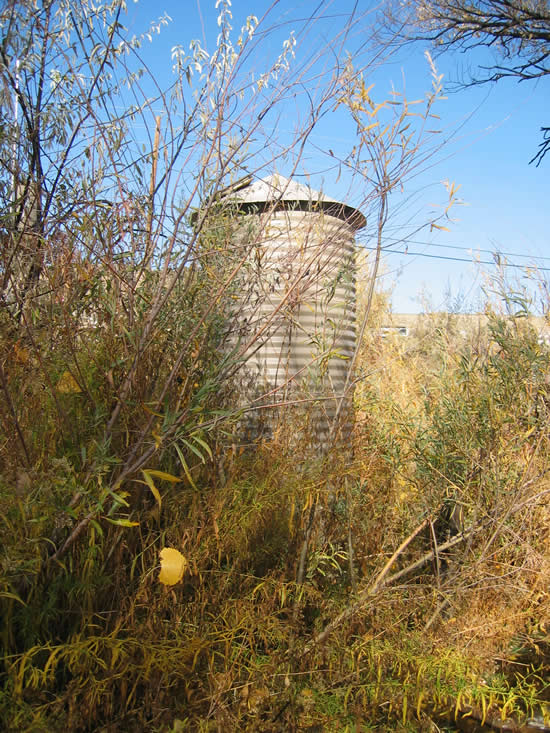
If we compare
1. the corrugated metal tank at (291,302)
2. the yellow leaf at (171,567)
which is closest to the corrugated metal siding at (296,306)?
the corrugated metal tank at (291,302)

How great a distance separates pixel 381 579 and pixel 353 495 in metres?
0.40

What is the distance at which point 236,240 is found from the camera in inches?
107

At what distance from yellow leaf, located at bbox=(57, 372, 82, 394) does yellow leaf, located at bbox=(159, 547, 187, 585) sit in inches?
29.9

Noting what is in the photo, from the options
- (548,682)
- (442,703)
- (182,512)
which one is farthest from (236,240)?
(548,682)

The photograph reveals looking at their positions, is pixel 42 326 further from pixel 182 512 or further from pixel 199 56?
pixel 199 56

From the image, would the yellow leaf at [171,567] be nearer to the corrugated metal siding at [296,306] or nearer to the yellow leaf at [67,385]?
the corrugated metal siding at [296,306]

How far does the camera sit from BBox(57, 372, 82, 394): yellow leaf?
2.46 metres

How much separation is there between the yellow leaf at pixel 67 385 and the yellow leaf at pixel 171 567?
761 millimetres

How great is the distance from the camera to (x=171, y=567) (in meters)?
2.03

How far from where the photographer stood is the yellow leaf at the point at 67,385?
2458mm

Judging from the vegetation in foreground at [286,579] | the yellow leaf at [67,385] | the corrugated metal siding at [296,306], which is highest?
the corrugated metal siding at [296,306]

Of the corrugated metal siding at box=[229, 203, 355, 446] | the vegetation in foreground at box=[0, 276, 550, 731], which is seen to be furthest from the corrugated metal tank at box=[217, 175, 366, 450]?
the vegetation in foreground at box=[0, 276, 550, 731]

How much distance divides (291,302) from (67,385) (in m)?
0.94

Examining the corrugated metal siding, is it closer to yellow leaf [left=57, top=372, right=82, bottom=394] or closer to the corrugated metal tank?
the corrugated metal tank
